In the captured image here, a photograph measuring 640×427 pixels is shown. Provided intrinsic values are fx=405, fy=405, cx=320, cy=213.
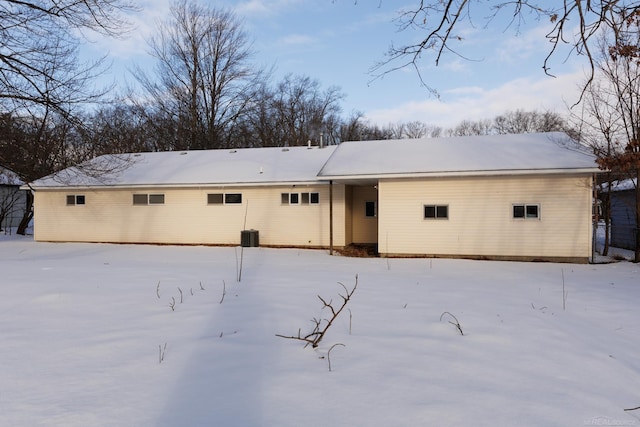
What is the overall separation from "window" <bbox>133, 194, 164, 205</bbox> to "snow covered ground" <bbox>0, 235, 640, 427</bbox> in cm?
906

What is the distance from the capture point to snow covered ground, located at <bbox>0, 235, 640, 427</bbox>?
2.87 metres

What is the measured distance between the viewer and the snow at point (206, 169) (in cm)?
1574

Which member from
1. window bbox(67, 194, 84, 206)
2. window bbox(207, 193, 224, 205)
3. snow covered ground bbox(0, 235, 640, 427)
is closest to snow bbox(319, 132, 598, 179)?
window bbox(207, 193, 224, 205)

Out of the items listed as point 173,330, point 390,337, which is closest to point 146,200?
point 173,330

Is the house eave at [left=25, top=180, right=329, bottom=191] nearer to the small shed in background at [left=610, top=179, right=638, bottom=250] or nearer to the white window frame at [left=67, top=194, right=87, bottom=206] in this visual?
the white window frame at [left=67, top=194, right=87, bottom=206]

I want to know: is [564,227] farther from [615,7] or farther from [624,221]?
[615,7]

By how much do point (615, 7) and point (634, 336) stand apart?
367 cm

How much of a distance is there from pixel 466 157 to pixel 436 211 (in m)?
2.17

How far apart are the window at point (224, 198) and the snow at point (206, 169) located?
1.98ft

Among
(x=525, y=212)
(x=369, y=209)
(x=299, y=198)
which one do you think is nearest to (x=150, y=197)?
(x=299, y=198)

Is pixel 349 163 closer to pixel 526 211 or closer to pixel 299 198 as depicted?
pixel 299 198

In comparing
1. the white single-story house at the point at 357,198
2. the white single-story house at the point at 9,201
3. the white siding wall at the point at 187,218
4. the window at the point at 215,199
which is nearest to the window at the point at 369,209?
the white single-story house at the point at 357,198

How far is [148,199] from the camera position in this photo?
54.9 ft

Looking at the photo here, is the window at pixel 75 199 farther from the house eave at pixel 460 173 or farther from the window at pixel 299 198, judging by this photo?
the house eave at pixel 460 173
